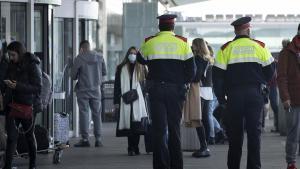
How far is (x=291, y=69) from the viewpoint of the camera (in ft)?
42.6

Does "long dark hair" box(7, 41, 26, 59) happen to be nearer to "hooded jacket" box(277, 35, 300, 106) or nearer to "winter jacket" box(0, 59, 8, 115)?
"winter jacket" box(0, 59, 8, 115)

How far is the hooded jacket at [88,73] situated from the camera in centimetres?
1853

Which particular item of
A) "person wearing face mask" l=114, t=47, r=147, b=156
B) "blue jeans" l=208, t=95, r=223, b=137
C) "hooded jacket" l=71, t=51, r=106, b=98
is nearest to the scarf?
"person wearing face mask" l=114, t=47, r=147, b=156

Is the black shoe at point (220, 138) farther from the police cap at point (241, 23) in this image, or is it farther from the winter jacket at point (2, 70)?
the police cap at point (241, 23)

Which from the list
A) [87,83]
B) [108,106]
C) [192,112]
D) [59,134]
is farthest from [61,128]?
[108,106]

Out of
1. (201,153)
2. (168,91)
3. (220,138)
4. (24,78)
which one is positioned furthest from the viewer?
(220,138)

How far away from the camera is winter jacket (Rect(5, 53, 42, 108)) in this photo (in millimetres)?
12898

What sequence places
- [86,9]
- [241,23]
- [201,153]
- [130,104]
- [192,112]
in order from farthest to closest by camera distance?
1. [86,9]
2. [130,104]
3. [201,153]
4. [192,112]
5. [241,23]

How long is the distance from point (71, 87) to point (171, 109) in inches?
377

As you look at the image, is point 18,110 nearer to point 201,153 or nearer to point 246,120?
point 246,120

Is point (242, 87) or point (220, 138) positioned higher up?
point (242, 87)

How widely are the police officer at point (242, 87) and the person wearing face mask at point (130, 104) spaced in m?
4.82

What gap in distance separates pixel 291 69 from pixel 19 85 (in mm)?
3390

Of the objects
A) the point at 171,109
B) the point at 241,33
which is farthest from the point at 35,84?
the point at 241,33
